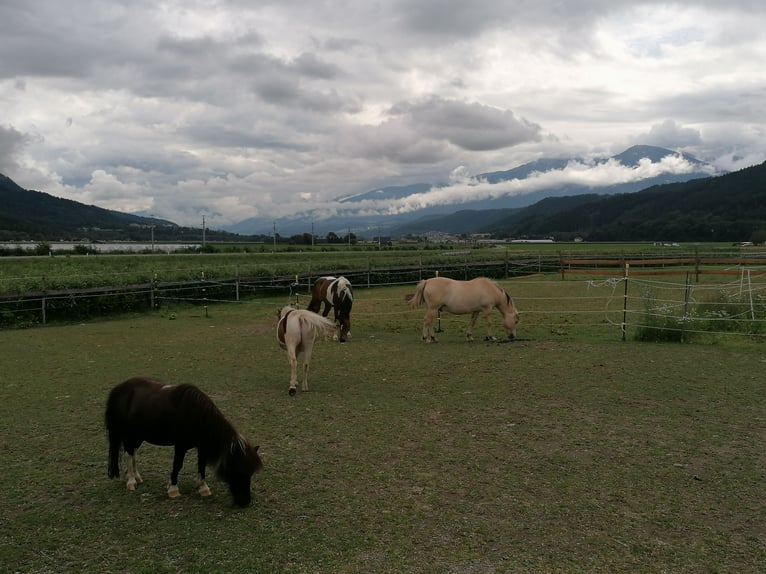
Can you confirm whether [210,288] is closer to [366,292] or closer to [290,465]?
[366,292]

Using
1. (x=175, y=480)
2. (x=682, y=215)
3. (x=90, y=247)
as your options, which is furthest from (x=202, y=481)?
(x=682, y=215)

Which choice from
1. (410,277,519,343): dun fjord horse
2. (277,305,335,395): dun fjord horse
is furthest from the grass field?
(410,277,519,343): dun fjord horse

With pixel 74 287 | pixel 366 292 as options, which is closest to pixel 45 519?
pixel 74 287

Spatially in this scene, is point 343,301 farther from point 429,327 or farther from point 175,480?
point 175,480

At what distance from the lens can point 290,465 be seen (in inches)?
211

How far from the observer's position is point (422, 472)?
16.9 feet

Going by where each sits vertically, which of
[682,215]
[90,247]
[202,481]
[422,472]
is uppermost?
[682,215]

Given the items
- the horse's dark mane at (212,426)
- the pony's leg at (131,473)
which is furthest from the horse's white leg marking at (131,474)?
the horse's dark mane at (212,426)

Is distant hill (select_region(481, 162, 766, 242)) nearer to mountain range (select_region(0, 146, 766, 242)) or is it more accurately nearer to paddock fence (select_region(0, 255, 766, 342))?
mountain range (select_region(0, 146, 766, 242))

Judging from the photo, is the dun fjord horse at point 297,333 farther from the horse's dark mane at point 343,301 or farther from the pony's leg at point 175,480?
the horse's dark mane at point 343,301

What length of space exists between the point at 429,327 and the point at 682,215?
13508 centimetres

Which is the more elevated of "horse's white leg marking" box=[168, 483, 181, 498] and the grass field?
"horse's white leg marking" box=[168, 483, 181, 498]

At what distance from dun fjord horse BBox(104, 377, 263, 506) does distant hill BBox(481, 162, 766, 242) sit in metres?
102

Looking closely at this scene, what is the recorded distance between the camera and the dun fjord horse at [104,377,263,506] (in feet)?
14.6
